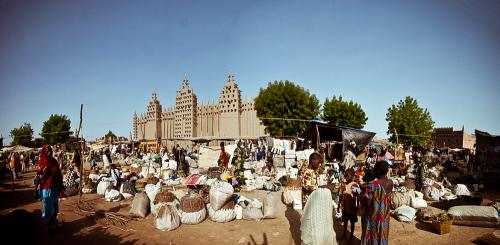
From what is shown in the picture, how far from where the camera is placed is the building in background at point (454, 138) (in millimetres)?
50344

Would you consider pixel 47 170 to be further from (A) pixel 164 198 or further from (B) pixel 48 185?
(A) pixel 164 198

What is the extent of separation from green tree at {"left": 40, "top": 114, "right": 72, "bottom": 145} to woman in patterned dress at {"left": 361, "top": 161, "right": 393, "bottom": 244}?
48.7m

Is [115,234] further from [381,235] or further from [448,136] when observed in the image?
[448,136]

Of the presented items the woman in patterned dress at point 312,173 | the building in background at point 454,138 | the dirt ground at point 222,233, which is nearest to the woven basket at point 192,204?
the dirt ground at point 222,233

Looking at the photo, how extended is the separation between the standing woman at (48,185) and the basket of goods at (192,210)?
2539mm

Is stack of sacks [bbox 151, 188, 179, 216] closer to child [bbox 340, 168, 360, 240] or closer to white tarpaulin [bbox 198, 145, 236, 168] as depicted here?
child [bbox 340, 168, 360, 240]

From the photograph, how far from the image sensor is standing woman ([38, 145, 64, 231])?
5.46m

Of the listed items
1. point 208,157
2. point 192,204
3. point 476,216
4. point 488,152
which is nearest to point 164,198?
point 192,204

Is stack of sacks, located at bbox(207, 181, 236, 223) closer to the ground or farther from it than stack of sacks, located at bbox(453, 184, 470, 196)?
farther from it

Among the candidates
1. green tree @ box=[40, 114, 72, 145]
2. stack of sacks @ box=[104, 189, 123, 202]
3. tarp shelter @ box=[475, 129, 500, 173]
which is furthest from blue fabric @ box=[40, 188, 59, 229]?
green tree @ box=[40, 114, 72, 145]

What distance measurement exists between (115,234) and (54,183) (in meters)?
1.62

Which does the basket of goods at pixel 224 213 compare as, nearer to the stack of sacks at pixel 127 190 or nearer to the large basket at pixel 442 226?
the stack of sacks at pixel 127 190

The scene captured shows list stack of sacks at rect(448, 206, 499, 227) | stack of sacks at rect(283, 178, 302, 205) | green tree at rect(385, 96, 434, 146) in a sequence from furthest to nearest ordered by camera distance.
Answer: green tree at rect(385, 96, 434, 146)
stack of sacks at rect(283, 178, 302, 205)
stack of sacks at rect(448, 206, 499, 227)

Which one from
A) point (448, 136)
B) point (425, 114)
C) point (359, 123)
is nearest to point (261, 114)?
point (359, 123)
